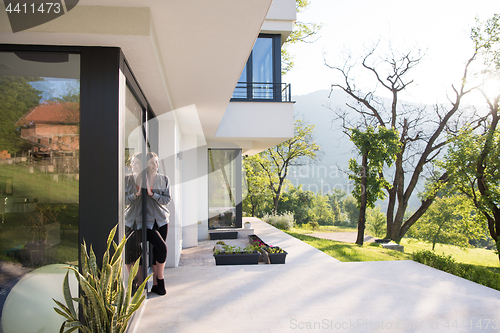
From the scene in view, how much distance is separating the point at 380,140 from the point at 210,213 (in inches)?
226

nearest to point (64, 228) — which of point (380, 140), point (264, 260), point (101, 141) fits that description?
point (101, 141)

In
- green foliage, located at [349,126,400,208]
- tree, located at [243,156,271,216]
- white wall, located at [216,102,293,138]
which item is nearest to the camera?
white wall, located at [216,102,293,138]

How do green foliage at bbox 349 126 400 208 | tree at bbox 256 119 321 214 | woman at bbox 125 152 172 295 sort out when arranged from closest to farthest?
1. woman at bbox 125 152 172 295
2. green foliage at bbox 349 126 400 208
3. tree at bbox 256 119 321 214

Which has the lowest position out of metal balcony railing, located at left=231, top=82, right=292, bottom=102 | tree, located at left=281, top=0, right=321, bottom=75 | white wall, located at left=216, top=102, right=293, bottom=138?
white wall, located at left=216, top=102, right=293, bottom=138

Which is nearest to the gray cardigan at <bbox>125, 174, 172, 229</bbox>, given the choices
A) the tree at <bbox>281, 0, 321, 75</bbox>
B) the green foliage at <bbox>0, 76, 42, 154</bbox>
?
the green foliage at <bbox>0, 76, 42, 154</bbox>

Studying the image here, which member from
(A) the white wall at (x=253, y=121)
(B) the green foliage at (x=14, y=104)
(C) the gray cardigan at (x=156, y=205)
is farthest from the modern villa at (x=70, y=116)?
(A) the white wall at (x=253, y=121)

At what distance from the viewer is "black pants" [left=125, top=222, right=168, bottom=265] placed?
2.96 metres

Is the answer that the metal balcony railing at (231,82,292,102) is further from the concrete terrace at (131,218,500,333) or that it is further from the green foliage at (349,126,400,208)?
the concrete terrace at (131,218,500,333)

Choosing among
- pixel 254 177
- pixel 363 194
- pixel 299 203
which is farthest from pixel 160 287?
pixel 299 203

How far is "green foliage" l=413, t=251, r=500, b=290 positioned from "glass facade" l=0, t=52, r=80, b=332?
16.8ft

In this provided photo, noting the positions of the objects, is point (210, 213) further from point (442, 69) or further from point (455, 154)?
point (442, 69)

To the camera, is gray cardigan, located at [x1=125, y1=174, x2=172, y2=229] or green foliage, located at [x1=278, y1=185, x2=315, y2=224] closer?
gray cardigan, located at [x1=125, y1=174, x2=172, y2=229]

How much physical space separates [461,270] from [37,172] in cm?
575

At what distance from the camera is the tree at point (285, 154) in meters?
20.6
